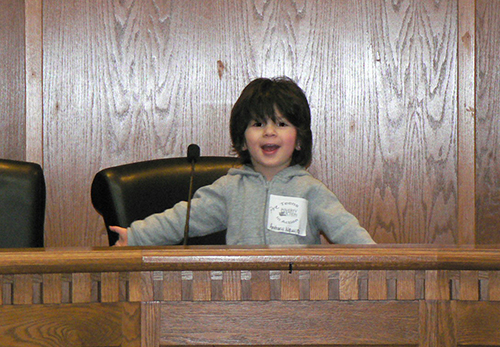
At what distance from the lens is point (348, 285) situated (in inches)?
34.1

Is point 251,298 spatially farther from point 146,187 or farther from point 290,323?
point 146,187

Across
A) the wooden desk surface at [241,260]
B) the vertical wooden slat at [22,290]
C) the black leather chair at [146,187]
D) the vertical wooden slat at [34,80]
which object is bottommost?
the vertical wooden slat at [22,290]

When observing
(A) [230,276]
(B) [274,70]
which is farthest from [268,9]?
(A) [230,276]

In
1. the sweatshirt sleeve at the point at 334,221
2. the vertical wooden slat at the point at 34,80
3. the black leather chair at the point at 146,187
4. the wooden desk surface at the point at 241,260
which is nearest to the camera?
the wooden desk surface at the point at 241,260

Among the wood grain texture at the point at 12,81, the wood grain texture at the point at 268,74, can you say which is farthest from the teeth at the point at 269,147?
the wood grain texture at the point at 12,81

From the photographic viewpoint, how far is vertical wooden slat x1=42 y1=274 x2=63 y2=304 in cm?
86

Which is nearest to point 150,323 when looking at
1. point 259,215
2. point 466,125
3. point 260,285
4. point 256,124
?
point 260,285

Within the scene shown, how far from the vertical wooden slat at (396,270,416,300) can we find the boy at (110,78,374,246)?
26.4 inches

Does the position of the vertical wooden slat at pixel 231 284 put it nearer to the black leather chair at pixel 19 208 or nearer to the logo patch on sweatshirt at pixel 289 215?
the logo patch on sweatshirt at pixel 289 215

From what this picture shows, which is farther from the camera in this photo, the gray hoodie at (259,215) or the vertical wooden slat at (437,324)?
the gray hoodie at (259,215)

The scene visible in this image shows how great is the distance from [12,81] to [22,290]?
1465 millimetres

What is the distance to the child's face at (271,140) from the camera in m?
1.64

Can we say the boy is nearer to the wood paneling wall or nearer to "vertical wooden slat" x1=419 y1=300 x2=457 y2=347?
the wood paneling wall

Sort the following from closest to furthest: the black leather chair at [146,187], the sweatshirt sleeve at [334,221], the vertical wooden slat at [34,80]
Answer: the sweatshirt sleeve at [334,221] < the black leather chair at [146,187] < the vertical wooden slat at [34,80]
